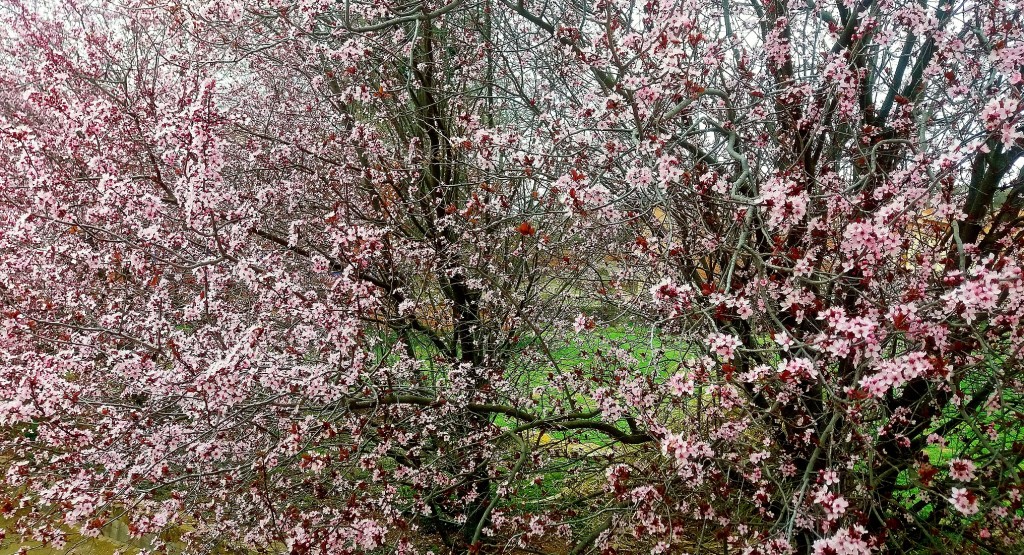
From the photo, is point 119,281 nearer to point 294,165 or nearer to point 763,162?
point 294,165

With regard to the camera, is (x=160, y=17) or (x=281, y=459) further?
(x=160, y=17)

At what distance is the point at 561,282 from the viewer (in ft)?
23.0

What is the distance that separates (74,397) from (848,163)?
225 inches

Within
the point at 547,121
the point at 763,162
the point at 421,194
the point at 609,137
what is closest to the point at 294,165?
the point at 421,194

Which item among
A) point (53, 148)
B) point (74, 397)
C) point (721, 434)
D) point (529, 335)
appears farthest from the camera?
point (529, 335)

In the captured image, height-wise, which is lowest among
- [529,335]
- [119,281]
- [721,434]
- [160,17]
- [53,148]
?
[721,434]

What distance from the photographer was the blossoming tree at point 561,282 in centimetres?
343

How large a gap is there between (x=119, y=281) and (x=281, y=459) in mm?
2618

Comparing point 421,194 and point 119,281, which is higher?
point 421,194

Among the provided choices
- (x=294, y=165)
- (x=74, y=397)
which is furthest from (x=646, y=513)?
(x=294, y=165)

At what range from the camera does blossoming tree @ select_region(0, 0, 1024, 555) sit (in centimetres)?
343

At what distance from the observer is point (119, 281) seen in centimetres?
621

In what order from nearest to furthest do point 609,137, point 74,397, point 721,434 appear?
point 721,434 → point 74,397 → point 609,137

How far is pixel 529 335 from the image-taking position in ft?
22.1
